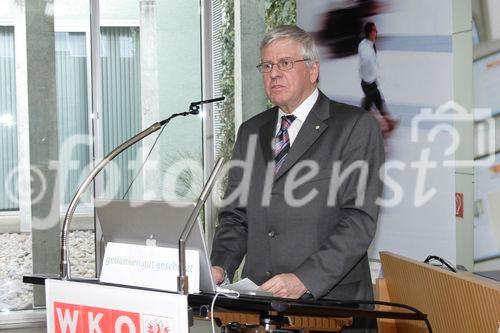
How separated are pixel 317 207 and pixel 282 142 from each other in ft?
0.90

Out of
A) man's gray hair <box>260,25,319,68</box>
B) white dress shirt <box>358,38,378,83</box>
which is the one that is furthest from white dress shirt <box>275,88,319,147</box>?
white dress shirt <box>358,38,378,83</box>

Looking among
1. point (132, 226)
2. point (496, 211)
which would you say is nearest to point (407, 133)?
point (496, 211)

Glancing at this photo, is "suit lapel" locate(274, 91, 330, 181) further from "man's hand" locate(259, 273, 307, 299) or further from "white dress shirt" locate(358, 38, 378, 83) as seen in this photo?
"white dress shirt" locate(358, 38, 378, 83)

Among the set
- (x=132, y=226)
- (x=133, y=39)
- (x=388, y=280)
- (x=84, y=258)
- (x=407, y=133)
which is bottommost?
(x=84, y=258)

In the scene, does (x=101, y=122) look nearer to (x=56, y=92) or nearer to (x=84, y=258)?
(x=56, y=92)

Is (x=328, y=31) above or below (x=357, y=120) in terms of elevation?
above

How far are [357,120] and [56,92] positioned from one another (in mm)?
4627

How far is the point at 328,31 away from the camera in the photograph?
5.35 m

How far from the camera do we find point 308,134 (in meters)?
2.60

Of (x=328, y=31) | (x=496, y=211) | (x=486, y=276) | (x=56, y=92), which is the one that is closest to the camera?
(x=486, y=276)

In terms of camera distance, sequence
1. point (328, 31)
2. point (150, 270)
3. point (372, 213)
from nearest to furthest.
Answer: point (150, 270), point (372, 213), point (328, 31)

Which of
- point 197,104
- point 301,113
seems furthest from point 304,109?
point 197,104

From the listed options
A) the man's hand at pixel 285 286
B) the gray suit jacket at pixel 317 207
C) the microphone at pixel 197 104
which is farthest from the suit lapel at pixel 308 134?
the man's hand at pixel 285 286

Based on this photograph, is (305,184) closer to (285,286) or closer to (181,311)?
(285,286)
